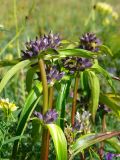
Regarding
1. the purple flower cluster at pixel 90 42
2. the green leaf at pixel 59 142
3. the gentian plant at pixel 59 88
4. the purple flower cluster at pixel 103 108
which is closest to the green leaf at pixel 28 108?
the gentian plant at pixel 59 88

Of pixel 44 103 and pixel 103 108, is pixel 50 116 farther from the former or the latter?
pixel 103 108

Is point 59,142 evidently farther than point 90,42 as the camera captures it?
No

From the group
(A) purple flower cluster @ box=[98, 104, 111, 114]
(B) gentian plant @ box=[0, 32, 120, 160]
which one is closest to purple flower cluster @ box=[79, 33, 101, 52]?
(B) gentian plant @ box=[0, 32, 120, 160]

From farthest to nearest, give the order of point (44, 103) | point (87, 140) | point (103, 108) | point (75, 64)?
point (103, 108) < point (75, 64) < point (44, 103) < point (87, 140)

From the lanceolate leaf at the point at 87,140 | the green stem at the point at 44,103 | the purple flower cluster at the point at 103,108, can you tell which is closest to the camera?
the lanceolate leaf at the point at 87,140

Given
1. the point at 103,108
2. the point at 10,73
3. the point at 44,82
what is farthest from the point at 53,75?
the point at 103,108

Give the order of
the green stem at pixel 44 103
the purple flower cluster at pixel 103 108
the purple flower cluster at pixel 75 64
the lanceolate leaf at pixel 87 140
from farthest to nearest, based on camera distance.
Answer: the purple flower cluster at pixel 103 108 < the purple flower cluster at pixel 75 64 < the green stem at pixel 44 103 < the lanceolate leaf at pixel 87 140

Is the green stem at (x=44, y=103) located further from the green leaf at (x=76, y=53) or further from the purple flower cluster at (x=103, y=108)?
the purple flower cluster at (x=103, y=108)
